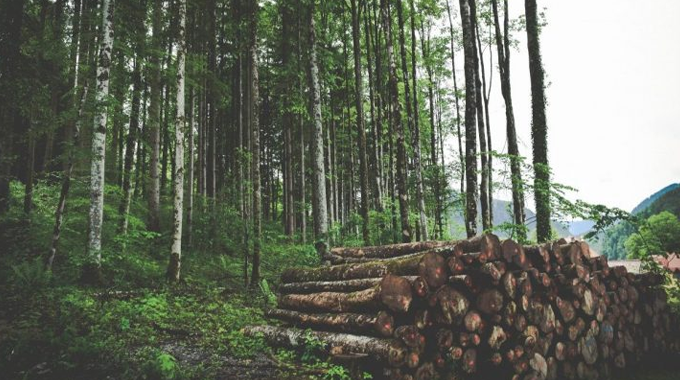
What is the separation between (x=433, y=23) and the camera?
28.0 metres

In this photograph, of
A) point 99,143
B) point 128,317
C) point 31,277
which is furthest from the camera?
point 99,143

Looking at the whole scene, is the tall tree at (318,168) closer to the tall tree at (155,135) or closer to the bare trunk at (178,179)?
the bare trunk at (178,179)

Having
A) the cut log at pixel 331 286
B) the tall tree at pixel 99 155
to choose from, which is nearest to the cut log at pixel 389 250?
the cut log at pixel 331 286

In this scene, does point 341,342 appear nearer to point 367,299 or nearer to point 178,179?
point 367,299

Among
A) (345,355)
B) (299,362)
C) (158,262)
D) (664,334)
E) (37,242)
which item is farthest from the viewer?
(158,262)

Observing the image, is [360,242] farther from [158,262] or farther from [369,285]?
[369,285]

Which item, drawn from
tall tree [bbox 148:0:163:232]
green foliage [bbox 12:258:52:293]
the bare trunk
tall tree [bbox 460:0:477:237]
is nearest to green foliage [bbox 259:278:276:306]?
the bare trunk

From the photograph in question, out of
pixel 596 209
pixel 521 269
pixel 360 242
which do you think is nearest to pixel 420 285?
pixel 521 269

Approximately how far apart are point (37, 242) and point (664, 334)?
53.8 ft

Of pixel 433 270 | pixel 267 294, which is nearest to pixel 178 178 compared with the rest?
pixel 267 294

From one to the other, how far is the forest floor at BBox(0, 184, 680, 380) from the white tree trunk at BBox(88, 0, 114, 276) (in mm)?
423

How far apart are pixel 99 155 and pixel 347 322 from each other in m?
8.31

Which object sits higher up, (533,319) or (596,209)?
(596,209)

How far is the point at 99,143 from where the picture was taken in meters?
10.2
